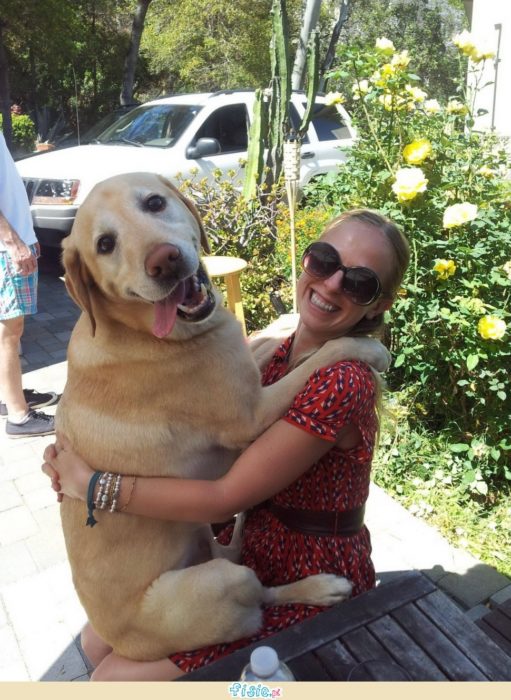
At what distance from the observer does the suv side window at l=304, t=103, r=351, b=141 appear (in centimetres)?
887

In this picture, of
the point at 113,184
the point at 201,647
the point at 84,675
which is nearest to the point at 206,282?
the point at 113,184

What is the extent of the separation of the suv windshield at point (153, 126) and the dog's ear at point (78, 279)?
6099mm

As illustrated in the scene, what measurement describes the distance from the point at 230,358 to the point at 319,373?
0.37m

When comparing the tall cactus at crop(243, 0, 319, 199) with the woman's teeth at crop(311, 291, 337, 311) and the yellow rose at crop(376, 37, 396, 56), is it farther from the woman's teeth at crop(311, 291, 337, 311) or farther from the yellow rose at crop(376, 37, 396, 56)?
the woman's teeth at crop(311, 291, 337, 311)

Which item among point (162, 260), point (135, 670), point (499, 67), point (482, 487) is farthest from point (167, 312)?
point (499, 67)

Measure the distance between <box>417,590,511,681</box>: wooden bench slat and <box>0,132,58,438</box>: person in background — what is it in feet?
11.7

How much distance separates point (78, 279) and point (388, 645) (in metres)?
1.36

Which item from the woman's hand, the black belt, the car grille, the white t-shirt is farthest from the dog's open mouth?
the car grille

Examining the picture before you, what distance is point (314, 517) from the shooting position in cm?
163

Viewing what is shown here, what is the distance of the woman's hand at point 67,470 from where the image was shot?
1663 millimetres

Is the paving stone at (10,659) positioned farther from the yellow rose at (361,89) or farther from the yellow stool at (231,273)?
the yellow rose at (361,89)

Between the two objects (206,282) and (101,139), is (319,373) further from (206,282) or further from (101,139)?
(101,139)

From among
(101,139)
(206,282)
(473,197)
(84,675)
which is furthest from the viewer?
(101,139)

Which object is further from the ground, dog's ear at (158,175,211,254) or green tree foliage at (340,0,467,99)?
green tree foliage at (340,0,467,99)
